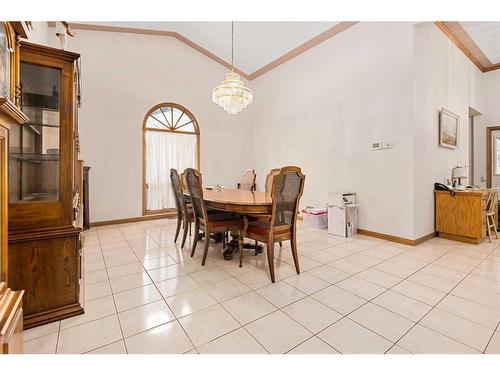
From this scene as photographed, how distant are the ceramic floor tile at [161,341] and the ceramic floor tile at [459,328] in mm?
1591

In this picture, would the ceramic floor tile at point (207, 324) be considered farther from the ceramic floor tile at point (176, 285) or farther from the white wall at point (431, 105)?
the white wall at point (431, 105)

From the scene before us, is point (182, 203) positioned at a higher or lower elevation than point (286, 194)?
lower

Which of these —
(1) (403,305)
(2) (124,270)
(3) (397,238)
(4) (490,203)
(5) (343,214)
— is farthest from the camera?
(5) (343,214)

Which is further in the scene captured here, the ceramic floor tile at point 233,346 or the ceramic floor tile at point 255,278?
the ceramic floor tile at point 255,278

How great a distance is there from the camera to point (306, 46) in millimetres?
4785

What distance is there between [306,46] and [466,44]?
9.33 feet

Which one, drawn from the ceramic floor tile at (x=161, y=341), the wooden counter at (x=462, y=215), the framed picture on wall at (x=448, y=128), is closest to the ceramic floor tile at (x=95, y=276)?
the ceramic floor tile at (x=161, y=341)

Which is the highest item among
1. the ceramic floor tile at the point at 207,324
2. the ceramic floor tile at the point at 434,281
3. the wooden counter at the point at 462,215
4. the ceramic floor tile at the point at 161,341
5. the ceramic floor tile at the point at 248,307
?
the wooden counter at the point at 462,215

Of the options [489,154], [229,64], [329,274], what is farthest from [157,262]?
[489,154]

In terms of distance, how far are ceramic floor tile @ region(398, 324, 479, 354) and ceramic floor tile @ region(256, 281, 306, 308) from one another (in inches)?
29.8

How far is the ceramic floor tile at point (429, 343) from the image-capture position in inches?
54.2

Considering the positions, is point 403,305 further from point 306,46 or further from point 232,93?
point 306,46

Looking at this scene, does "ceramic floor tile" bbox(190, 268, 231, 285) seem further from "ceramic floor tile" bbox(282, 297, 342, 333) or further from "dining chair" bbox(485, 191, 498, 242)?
"dining chair" bbox(485, 191, 498, 242)

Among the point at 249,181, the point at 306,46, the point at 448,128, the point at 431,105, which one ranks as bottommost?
the point at 249,181
